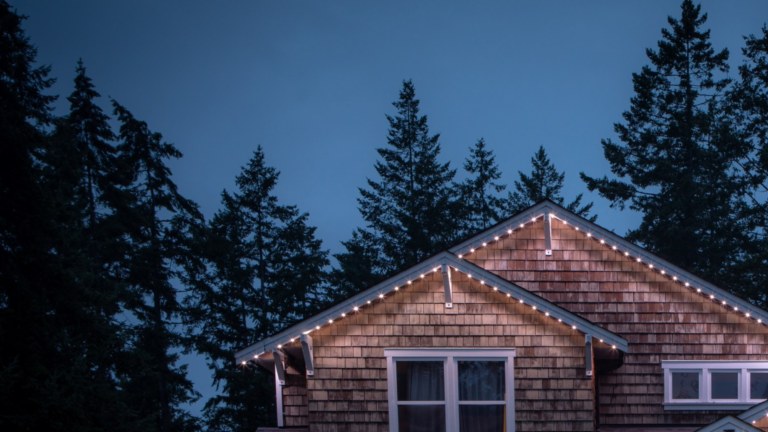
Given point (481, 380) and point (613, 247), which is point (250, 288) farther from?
point (481, 380)

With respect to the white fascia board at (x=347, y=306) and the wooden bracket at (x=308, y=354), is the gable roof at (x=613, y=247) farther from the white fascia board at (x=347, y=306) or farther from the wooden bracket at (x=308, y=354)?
the wooden bracket at (x=308, y=354)

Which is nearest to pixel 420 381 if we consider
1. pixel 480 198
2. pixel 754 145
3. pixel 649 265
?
pixel 649 265

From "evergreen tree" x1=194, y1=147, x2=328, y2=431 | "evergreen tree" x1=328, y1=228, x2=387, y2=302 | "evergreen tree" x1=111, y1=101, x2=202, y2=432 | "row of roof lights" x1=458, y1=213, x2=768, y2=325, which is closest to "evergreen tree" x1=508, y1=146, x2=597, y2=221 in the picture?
"evergreen tree" x1=328, y1=228, x2=387, y2=302

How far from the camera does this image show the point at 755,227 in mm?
32438

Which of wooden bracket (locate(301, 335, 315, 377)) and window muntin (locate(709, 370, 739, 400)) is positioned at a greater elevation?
wooden bracket (locate(301, 335, 315, 377))

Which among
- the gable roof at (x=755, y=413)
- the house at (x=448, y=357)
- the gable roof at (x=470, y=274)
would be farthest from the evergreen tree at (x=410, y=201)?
the gable roof at (x=755, y=413)

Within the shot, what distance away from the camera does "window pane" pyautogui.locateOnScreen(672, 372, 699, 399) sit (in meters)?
16.9

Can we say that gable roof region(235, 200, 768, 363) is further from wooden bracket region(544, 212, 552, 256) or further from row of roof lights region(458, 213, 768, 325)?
wooden bracket region(544, 212, 552, 256)

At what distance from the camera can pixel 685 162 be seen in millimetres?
34375

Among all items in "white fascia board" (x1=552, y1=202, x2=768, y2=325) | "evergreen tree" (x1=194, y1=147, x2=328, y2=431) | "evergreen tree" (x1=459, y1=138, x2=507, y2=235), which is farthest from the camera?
"evergreen tree" (x1=459, y1=138, x2=507, y2=235)

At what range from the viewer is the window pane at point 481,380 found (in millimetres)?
14992

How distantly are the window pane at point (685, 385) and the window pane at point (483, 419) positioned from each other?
14.1 ft

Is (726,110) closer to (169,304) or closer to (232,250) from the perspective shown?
(232,250)

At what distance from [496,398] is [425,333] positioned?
170cm
